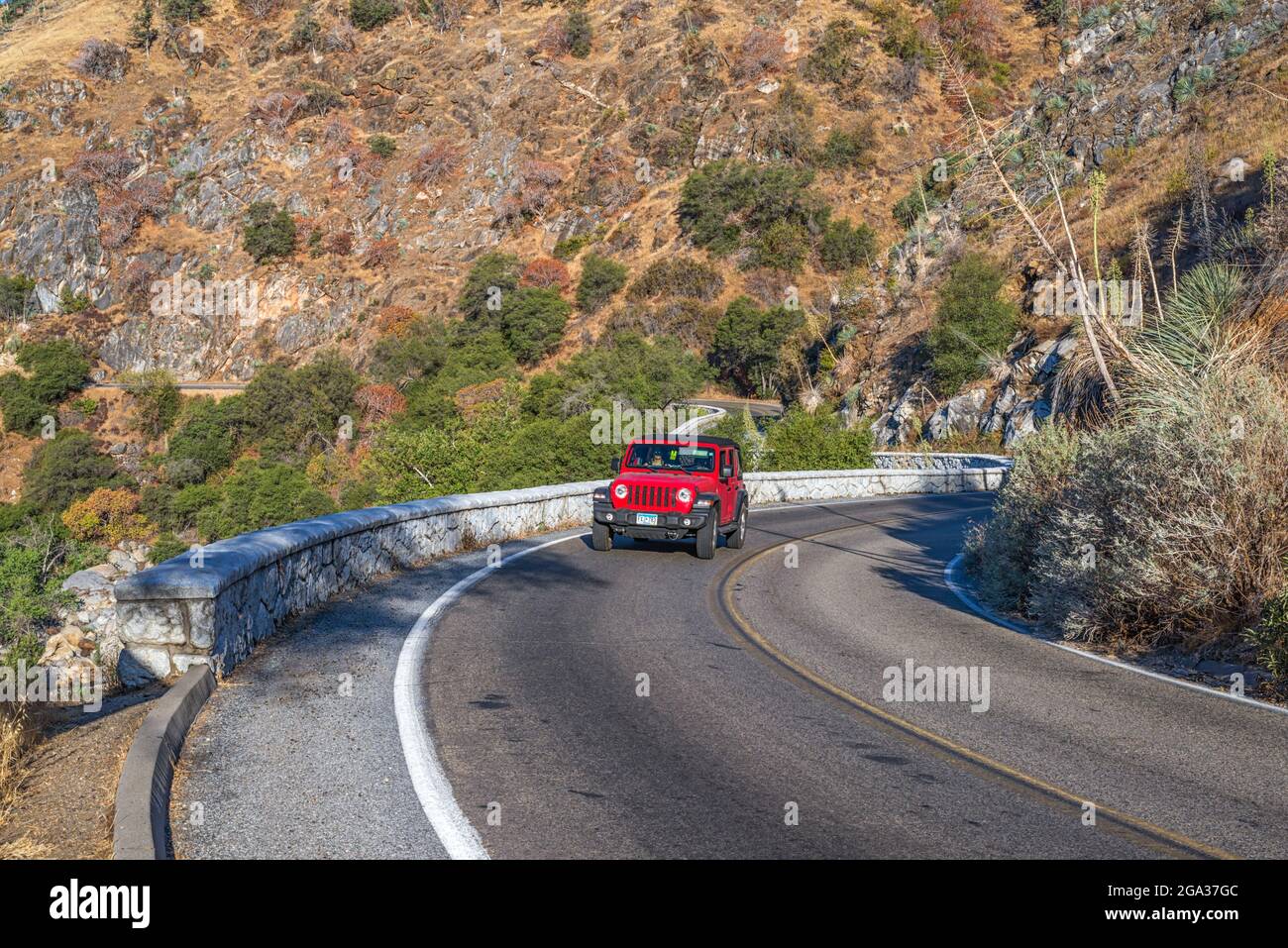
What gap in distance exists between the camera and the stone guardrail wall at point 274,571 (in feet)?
23.9

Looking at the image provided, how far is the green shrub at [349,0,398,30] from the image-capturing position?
111 metres

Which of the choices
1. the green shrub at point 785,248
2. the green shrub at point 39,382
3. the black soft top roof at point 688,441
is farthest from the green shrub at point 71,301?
the black soft top roof at point 688,441

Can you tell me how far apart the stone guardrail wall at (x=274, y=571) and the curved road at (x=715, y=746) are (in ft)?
1.23

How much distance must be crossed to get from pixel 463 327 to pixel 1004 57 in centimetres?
5283

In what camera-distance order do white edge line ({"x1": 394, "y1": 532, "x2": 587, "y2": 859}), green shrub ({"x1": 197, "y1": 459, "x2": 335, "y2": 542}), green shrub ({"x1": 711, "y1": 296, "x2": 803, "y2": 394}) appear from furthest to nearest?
green shrub ({"x1": 711, "y1": 296, "x2": 803, "y2": 394}) → green shrub ({"x1": 197, "y1": 459, "x2": 335, "y2": 542}) → white edge line ({"x1": 394, "y1": 532, "x2": 587, "y2": 859})

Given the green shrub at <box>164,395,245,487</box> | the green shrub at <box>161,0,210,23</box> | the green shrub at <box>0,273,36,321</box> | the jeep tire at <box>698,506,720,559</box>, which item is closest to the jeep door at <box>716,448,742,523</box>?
the jeep tire at <box>698,506,720,559</box>

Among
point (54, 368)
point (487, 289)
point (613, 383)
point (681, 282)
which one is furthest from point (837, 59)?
point (54, 368)

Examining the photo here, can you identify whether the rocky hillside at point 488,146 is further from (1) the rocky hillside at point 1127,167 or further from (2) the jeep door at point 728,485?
(2) the jeep door at point 728,485

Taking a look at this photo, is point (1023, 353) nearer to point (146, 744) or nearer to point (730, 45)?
point (146, 744)

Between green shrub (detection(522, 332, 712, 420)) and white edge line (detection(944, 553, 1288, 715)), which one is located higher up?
green shrub (detection(522, 332, 712, 420))

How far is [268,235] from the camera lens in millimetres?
85875

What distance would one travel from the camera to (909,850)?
4.65 m

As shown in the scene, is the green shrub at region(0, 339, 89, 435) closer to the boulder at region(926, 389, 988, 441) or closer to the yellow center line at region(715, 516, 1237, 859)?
the boulder at region(926, 389, 988, 441)

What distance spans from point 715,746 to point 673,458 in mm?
10523
